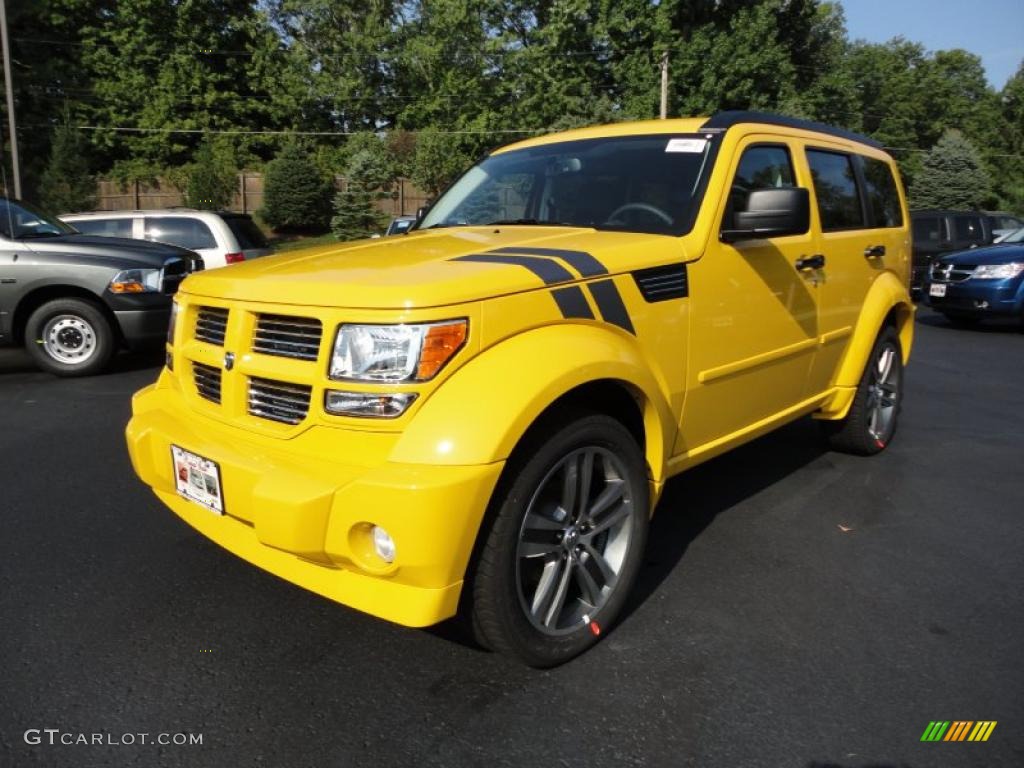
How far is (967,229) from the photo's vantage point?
48.7 ft

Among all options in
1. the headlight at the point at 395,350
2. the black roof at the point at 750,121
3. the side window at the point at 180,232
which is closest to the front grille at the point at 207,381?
the headlight at the point at 395,350

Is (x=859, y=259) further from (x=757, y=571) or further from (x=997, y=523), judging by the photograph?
(x=757, y=571)

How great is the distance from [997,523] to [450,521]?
3136 mm

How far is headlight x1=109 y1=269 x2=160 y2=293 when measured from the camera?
7.17 metres

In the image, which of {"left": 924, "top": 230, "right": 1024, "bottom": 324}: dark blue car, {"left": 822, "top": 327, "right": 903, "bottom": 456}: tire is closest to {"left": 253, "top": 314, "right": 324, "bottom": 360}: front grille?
{"left": 822, "top": 327, "right": 903, "bottom": 456}: tire

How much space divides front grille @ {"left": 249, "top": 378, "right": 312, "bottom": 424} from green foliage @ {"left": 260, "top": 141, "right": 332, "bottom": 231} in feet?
104

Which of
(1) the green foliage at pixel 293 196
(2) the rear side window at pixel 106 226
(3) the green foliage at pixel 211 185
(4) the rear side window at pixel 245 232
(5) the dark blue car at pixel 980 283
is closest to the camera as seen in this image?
(4) the rear side window at pixel 245 232

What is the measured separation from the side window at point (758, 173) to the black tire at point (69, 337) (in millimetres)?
6212

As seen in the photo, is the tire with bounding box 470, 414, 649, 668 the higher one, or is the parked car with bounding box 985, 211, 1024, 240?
the parked car with bounding box 985, 211, 1024, 240

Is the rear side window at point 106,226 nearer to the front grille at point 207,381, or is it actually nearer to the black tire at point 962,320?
the front grille at point 207,381

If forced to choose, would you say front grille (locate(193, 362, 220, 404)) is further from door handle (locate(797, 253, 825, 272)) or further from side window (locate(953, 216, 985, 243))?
side window (locate(953, 216, 985, 243))

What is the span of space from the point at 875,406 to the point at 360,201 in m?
28.9

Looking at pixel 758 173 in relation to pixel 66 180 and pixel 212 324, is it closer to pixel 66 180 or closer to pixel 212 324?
pixel 212 324

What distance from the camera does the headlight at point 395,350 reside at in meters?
2.18
